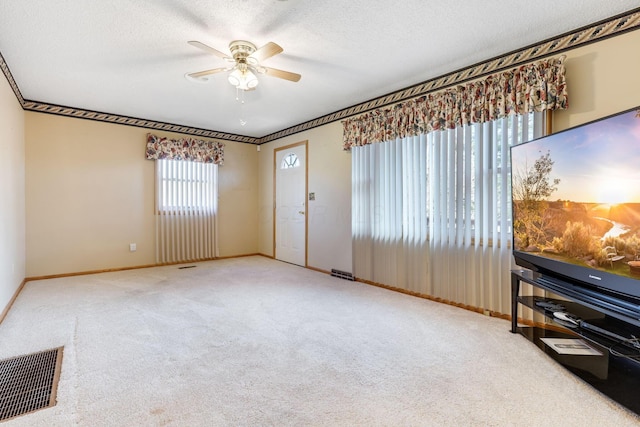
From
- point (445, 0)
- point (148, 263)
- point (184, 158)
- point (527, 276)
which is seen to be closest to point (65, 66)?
point (184, 158)

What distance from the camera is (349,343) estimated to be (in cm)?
242

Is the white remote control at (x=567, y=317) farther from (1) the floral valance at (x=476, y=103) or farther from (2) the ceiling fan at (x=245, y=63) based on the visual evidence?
(2) the ceiling fan at (x=245, y=63)

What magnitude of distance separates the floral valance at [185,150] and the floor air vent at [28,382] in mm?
3657

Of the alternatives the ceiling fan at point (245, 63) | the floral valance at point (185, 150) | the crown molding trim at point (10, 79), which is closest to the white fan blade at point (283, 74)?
the ceiling fan at point (245, 63)

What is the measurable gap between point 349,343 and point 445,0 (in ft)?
8.58

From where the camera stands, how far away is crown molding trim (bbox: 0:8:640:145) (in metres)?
2.36

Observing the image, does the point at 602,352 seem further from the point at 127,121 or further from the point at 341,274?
the point at 127,121

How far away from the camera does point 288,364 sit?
2.10 m

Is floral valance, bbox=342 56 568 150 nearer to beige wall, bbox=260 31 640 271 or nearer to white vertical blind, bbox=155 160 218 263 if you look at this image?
beige wall, bbox=260 31 640 271

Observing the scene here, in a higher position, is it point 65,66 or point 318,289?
point 65,66

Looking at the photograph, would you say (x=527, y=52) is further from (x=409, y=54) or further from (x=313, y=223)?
(x=313, y=223)

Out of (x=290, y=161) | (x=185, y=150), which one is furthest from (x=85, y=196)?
(x=290, y=161)

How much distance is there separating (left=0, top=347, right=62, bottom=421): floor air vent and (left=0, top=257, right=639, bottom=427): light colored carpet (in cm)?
8

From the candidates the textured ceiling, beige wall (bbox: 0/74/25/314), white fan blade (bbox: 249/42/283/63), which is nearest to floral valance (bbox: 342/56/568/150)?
the textured ceiling
